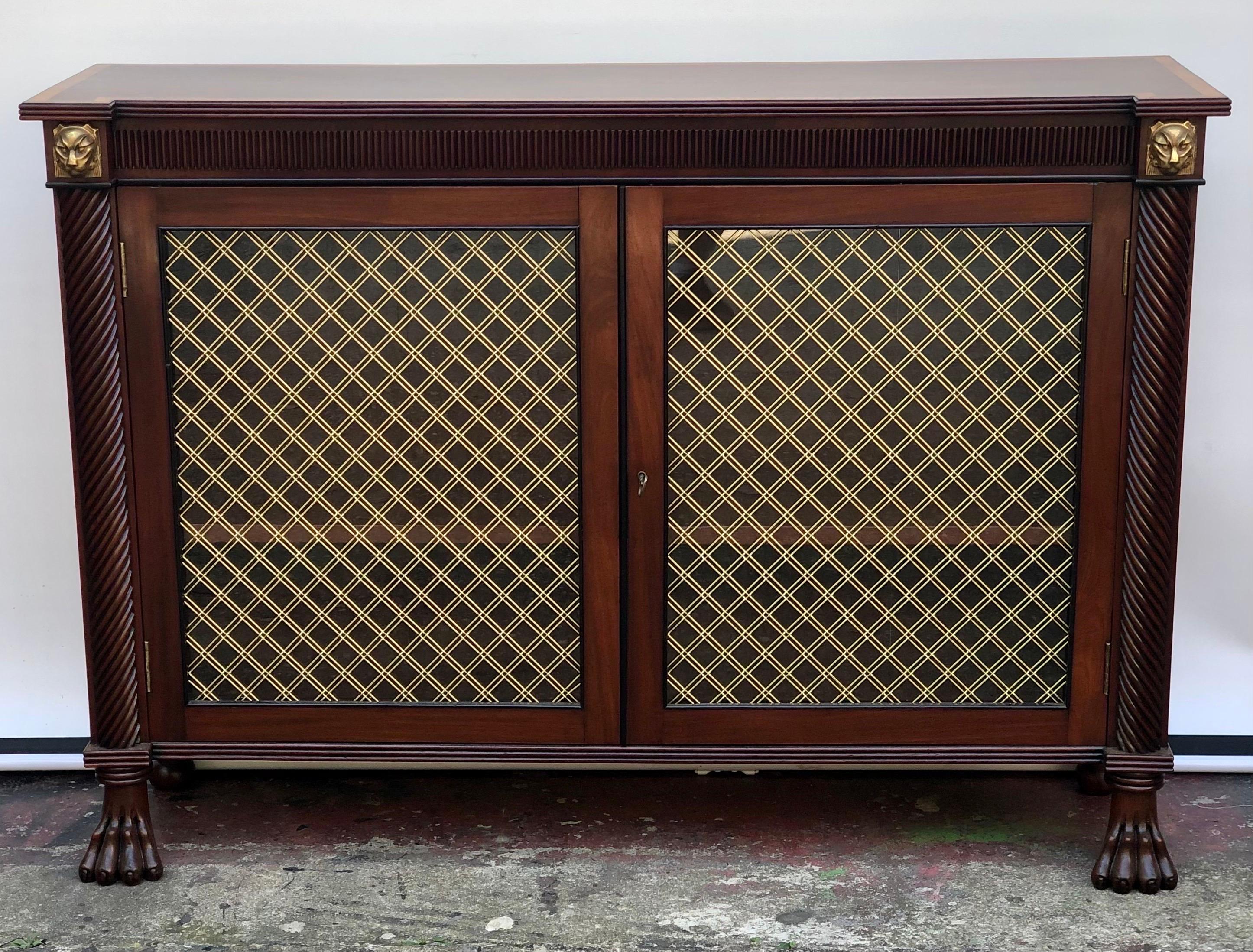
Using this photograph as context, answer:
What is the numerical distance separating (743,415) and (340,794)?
1.27 metres

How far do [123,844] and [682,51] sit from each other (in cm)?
194

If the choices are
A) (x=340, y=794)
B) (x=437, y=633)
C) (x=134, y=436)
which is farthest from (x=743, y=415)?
(x=340, y=794)

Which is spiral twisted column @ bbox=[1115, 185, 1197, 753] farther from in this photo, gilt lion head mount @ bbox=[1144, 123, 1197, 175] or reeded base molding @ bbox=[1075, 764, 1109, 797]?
reeded base molding @ bbox=[1075, 764, 1109, 797]

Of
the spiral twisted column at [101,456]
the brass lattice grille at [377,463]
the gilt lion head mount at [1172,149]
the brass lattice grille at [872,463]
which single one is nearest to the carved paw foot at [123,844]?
the spiral twisted column at [101,456]

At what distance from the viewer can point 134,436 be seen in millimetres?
2527

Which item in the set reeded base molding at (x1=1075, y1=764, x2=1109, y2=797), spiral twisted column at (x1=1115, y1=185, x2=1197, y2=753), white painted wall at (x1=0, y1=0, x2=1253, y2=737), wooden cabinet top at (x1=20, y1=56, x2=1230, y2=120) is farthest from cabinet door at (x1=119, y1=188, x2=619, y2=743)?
reeded base molding at (x1=1075, y1=764, x2=1109, y2=797)

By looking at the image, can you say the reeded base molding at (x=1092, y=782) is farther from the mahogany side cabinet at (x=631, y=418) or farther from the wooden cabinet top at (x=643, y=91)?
the wooden cabinet top at (x=643, y=91)

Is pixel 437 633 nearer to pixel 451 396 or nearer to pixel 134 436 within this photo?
pixel 451 396

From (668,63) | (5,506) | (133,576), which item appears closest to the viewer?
(133,576)

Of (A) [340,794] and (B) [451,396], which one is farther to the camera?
(A) [340,794]

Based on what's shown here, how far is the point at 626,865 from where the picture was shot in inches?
107

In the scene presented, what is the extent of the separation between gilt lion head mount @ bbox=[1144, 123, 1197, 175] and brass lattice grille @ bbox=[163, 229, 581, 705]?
97 cm

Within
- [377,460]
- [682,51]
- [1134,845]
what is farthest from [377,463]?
[1134,845]

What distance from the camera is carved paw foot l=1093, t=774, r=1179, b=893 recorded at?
2.59 metres
